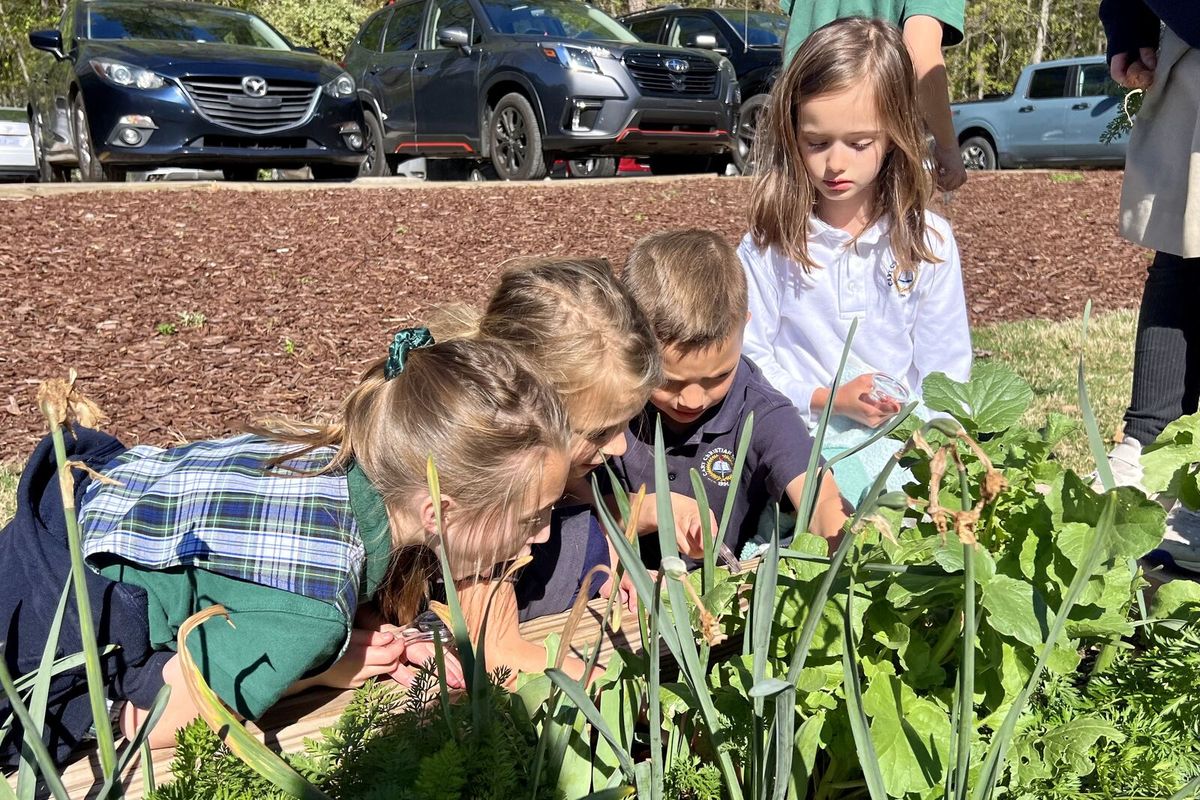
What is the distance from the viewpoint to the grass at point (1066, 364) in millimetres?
3785

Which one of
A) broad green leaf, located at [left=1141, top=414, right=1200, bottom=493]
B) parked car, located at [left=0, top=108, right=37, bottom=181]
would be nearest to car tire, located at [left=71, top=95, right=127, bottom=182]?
parked car, located at [left=0, top=108, right=37, bottom=181]

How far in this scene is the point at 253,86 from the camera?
7.87 metres

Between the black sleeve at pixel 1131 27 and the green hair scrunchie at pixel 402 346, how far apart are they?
2.24 metres

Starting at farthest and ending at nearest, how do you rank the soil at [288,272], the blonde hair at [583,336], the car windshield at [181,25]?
the car windshield at [181,25], the soil at [288,272], the blonde hair at [583,336]

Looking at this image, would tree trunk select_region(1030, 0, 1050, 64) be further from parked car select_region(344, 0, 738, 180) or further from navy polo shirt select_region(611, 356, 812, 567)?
navy polo shirt select_region(611, 356, 812, 567)

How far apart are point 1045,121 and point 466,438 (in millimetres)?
15188

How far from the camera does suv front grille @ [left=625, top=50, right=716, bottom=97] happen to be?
350 inches

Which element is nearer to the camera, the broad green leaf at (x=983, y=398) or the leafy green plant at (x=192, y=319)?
the broad green leaf at (x=983, y=398)

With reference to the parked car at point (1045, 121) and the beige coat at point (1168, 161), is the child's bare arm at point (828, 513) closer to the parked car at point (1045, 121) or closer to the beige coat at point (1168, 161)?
the beige coat at point (1168, 161)

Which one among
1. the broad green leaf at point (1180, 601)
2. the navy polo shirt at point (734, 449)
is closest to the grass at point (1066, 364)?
the navy polo shirt at point (734, 449)

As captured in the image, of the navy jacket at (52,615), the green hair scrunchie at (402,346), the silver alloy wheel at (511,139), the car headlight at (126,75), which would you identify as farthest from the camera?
the silver alloy wheel at (511,139)

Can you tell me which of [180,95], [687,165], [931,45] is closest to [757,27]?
[687,165]

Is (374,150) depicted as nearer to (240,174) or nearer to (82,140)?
(240,174)

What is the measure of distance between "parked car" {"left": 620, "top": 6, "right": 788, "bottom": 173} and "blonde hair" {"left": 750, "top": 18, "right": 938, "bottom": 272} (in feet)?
24.4
